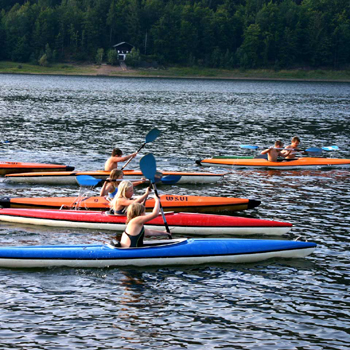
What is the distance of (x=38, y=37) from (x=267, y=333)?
441ft

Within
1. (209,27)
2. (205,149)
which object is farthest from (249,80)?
(205,149)

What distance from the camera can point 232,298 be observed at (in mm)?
11305

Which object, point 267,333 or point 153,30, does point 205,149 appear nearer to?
point 267,333

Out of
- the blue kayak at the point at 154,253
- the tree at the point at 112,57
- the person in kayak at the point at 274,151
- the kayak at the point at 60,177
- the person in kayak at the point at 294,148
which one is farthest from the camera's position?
the tree at the point at 112,57

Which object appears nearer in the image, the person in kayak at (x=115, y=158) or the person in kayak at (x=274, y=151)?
the person in kayak at (x=115, y=158)

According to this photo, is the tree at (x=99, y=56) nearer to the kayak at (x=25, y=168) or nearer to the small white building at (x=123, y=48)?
the small white building at (x=123, y=48)

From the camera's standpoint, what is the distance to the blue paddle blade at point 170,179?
20.6 m

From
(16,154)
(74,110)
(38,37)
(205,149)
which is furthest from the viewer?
(38,37)

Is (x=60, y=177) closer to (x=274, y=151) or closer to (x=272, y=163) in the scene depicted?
(x=272, y=163)

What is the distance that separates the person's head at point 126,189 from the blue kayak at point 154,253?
64.8 inches

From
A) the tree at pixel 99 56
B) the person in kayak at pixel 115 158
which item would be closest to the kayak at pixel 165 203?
the person in kayak at pixel 115 158

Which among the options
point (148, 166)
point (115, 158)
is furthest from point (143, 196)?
point (115, 158)

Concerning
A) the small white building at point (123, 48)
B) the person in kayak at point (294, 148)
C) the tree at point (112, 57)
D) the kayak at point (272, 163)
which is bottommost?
the kayak at point (272, 163)

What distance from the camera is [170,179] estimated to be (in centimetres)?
2081
